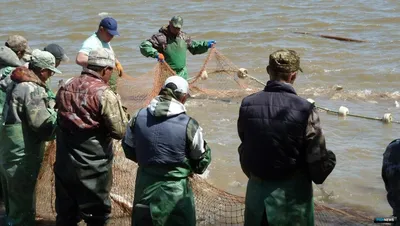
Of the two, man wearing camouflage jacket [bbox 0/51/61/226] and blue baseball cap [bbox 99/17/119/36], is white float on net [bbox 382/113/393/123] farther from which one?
man wearing camouflage jacket [bbox 0/51/61/226]

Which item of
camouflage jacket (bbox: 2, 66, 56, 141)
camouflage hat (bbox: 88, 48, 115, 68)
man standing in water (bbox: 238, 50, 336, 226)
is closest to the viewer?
man standing in water (bbox: 238, 50, 336, 226)

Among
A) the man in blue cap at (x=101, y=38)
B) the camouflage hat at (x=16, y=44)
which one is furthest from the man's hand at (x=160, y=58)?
the camouflage hat at (x=16, y=44)

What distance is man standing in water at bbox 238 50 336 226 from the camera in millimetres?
3916

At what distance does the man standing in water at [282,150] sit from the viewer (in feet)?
12.8

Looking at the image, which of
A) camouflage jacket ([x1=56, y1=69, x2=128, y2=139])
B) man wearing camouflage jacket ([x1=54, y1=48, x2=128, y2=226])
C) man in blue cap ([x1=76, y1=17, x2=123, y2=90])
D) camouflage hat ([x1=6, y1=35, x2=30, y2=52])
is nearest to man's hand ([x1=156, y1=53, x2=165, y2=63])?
man in blue cap ([x1=76, y1=17, x2=123, y2=90])

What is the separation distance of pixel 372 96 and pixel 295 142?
8.37m

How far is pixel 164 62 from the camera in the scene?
933cm

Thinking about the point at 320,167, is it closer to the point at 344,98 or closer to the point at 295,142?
the point at 295,142

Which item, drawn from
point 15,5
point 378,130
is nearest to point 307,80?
point 378,130

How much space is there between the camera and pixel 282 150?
3961 mm

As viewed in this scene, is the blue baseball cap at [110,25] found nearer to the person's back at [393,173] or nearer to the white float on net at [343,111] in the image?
the person's back at [393,173]

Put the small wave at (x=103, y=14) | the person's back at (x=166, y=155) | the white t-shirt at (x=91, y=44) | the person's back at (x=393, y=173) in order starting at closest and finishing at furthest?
the person's back at (x=393, y=173)
the person's back at (x=166, y=155)
the white t-shirt at (x=91, y=44)
the small wave at (x=103, y=14)

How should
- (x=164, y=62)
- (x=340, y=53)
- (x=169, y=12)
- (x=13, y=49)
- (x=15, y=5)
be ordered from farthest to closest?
(x=15, y=5) → (x=169, y=12) → (x=340, y=53) → (x=164, y=62) → (x=13, y=49)

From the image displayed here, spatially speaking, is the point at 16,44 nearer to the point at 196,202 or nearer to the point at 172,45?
the point at 196,202
